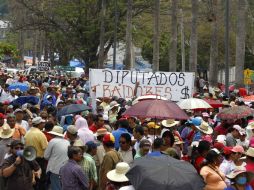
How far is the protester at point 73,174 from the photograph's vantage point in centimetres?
1013

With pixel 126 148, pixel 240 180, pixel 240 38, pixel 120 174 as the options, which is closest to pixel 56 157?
pixel 126 148

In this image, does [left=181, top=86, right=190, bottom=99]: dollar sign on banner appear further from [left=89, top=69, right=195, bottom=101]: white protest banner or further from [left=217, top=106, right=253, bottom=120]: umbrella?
[left=217, top=106, right=253, bottom=120]: umbrella

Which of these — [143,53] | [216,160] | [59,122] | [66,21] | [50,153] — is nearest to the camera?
[216,160]

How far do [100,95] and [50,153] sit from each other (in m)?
9.97

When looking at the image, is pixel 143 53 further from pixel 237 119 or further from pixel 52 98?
pixel 237 119

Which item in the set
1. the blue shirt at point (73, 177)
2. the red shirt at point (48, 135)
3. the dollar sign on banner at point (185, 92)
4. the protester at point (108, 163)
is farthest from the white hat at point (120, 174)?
the dollar sign on banner at point (185, 92)

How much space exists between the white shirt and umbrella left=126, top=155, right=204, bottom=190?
367cm

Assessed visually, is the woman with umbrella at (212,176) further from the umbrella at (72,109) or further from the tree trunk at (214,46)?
the tree trunk at (214,46)

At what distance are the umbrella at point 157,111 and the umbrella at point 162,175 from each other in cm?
472

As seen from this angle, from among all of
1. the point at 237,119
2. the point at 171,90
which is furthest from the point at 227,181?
the point at 171,90

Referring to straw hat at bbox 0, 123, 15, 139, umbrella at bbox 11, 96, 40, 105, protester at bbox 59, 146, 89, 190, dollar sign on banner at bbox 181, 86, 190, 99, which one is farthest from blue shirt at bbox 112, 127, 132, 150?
dollar sign on banner at bbox 181, 86, 190, 99

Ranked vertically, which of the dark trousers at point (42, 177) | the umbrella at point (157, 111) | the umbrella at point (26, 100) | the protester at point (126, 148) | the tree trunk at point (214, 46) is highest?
the tree trunk at point (214, 46)

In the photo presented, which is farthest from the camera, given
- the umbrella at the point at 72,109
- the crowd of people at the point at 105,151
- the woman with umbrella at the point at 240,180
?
the umbrella at the point at 72,109

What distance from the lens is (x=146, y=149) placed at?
36.1 feet
